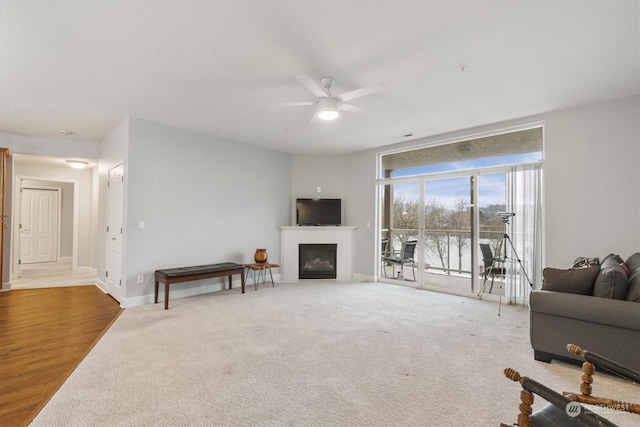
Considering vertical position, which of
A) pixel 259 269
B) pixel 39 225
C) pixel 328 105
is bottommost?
pixel 259 269

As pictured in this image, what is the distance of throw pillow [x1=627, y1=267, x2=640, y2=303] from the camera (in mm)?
2391

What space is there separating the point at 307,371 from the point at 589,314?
7.79 ft

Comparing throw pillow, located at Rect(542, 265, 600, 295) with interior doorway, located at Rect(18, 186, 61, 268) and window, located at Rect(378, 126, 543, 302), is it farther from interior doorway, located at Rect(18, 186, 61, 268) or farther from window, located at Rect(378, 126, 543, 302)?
interior doorway, located at Rect(18, 186, 61, 268)

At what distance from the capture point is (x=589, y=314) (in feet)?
8.26

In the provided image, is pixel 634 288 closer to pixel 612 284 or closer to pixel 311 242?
pixel 612 284

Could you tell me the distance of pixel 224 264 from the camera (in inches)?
207

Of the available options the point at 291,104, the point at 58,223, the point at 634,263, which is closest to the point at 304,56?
the point at 291,104

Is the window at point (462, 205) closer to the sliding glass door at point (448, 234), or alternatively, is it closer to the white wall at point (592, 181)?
the sliding glass door at point (448, 234)

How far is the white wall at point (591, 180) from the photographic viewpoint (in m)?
3.62

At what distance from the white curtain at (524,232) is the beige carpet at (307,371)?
1.83ft

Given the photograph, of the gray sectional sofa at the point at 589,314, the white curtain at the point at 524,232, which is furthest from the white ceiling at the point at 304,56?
the gray sectional sofa at the point at 589,314

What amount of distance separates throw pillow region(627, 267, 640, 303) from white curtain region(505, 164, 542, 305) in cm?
186

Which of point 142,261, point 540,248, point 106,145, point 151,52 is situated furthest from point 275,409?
point 106,145

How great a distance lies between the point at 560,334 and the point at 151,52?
4.41 metres
